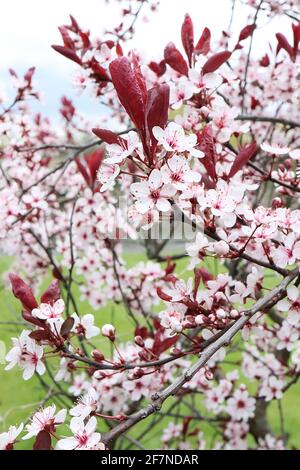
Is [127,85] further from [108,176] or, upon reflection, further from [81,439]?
[81,439]

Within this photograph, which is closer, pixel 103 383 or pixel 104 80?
pixel 104 80

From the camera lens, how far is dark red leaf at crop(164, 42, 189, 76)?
148cm

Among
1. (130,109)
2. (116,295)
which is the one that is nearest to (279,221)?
(130,109)

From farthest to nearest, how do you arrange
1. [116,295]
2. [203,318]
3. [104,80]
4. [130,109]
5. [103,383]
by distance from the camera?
1. [116,295]
2. [103,383]
3. [104,80]
4. [203,318]
5. [130,109]

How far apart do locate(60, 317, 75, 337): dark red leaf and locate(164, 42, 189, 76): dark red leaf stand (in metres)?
0.81

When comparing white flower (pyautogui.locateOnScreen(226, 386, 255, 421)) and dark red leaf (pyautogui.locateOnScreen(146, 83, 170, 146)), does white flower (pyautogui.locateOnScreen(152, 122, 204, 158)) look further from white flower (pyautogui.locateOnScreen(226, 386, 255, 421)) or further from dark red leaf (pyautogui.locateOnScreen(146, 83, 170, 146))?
white flower (pyautogui.locateOnScreen(226, 386, 255, 421))

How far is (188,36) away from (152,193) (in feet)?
2.35

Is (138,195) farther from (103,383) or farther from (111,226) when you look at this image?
(111,226)

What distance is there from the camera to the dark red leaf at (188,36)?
1521 mm

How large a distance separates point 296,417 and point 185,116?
327cm

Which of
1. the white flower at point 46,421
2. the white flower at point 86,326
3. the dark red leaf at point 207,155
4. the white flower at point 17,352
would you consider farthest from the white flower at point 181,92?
the white flower at point 46,421

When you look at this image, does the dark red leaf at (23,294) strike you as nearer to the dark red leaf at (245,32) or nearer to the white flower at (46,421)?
the white flower at (46,421)

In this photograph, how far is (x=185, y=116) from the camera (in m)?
1.53

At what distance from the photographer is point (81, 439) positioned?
37.3 inches
